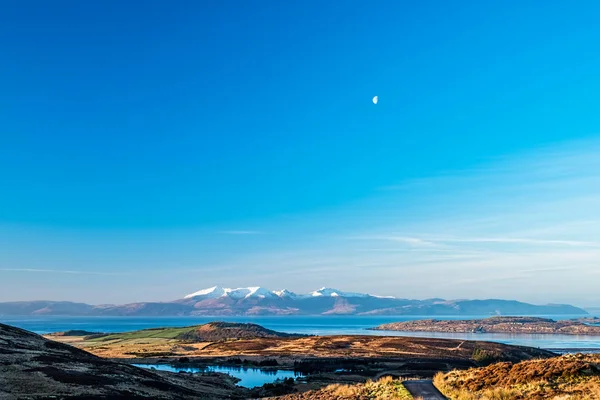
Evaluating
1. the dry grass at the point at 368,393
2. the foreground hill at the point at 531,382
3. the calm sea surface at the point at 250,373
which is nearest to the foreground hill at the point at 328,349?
the calm sea surface at the point at 250,373

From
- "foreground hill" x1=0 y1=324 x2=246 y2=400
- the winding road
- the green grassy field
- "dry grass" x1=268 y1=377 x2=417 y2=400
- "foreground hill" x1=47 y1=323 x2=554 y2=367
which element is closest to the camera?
the winding road

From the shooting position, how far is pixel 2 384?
40.8 meters

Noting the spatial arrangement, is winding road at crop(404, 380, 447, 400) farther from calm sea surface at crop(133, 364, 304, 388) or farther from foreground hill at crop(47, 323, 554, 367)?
foreground hill at crop(47, 323, 554, 367)

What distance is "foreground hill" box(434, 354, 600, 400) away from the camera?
3031 cm

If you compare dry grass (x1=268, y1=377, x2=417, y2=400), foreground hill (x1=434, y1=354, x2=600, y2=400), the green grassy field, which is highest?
foreground hill (x1=434, y1=354, x2=600, y2=400)

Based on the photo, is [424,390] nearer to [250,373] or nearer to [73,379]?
[73,379]

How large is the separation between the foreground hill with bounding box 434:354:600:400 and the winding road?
0.72 meters

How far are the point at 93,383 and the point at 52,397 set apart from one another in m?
7.20

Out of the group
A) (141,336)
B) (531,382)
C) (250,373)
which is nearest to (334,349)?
(250,373)

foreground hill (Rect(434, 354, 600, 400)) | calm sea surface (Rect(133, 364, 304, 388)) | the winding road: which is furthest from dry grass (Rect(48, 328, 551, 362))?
foreground hill (Rect(434, 354, 600, 400))

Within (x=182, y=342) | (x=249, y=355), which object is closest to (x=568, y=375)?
(x=249, y=355)

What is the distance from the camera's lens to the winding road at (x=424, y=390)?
34466 mm

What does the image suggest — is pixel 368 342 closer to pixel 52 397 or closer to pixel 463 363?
pixel 463 363

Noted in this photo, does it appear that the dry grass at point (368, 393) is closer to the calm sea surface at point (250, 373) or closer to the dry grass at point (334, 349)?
the calm sea surface at point (250, 373)
